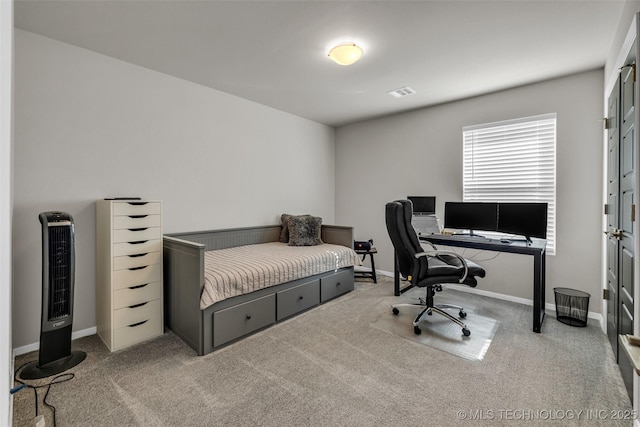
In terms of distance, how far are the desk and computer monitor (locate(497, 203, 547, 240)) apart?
5.0 inches

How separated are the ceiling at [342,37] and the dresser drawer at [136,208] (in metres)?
1.38

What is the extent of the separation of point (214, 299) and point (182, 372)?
52 centimetres

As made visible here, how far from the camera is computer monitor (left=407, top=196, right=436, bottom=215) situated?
3895mm

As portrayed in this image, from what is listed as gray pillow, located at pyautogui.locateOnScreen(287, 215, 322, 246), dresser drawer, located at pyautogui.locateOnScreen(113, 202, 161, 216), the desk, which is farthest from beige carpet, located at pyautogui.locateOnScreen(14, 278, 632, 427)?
gray pillow, located at pyautogui.locateOnScreen(287, 215, 322, 246)

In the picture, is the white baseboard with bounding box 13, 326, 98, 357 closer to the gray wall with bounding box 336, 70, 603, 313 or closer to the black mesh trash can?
the gray wall with bounding box 336, 70, 603, 313

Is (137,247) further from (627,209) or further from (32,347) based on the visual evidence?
(627,209)

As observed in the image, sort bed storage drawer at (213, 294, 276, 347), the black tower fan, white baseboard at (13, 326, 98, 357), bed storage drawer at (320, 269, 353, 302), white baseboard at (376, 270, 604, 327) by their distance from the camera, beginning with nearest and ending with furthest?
1. the black tower fan
2. white baseboard at (13, 326, 98, 357)
3. bed storage drawer at (213, 294, 276, 347)
4. white baseboard at (376, 270, 604, 327)
5. bed storage drawer at (320, 269, 353, 302)

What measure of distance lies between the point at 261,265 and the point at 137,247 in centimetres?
106

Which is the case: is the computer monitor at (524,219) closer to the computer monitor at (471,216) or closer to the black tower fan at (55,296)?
the computer monitor at (471,216)

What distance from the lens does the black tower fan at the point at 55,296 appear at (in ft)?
6.39

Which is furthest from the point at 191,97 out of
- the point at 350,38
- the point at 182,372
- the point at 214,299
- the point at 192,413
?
the point at 192,413

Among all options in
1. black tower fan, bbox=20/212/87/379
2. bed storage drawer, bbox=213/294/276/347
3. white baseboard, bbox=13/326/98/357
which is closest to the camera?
black tower fan, bbox=20/212/87/379

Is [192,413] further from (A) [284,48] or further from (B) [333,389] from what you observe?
(A) [284,48]

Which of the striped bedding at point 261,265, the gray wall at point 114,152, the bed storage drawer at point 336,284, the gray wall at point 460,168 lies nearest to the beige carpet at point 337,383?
the striped bedding at point 261,265
